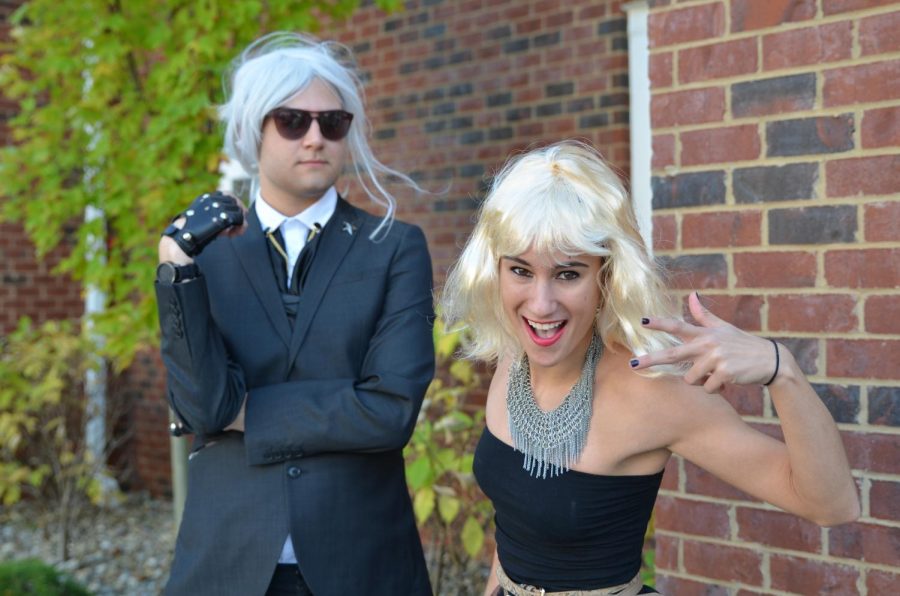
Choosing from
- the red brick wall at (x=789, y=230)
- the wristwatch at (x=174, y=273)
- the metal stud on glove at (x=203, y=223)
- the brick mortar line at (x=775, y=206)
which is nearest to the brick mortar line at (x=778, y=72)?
the red brick wall at (x=789, y=230)

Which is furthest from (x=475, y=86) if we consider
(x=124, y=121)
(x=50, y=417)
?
(x=50, y=417)

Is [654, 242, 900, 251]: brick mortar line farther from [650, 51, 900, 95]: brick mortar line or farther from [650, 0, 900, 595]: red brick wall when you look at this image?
[650, 51, 900, 95]: brick mortar line

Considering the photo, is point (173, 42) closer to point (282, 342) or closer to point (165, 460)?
point (282, 342)

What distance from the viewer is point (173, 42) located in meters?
4.83

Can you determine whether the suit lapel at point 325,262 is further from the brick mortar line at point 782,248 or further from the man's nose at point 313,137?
the brick mortar line at point 782,248

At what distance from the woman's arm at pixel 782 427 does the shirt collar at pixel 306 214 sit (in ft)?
4.07

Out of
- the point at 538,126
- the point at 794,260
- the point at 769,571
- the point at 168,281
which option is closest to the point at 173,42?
the point at 538,126

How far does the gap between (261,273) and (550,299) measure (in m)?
0.91

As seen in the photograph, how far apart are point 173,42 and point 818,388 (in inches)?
138

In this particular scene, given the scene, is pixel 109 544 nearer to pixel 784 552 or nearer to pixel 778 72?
pixel 784 552

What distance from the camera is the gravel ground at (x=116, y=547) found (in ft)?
19.7

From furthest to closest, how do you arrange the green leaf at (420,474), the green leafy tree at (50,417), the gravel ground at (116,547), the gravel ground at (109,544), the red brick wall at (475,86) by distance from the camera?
1. the green leafy tree at (50,417)
2. the gravel ground at (109,544)
3. the gravel ground at (116,547)
4. the red brick wall at (475,86)
5. the green leaf at (420,474)

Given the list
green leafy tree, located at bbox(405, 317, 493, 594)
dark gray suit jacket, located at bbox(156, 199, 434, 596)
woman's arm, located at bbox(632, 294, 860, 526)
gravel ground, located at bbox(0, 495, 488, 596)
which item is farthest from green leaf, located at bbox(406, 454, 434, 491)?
woman's arm, located at bbox(632, 294, 860, 526)

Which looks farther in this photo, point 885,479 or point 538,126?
point 538,126
